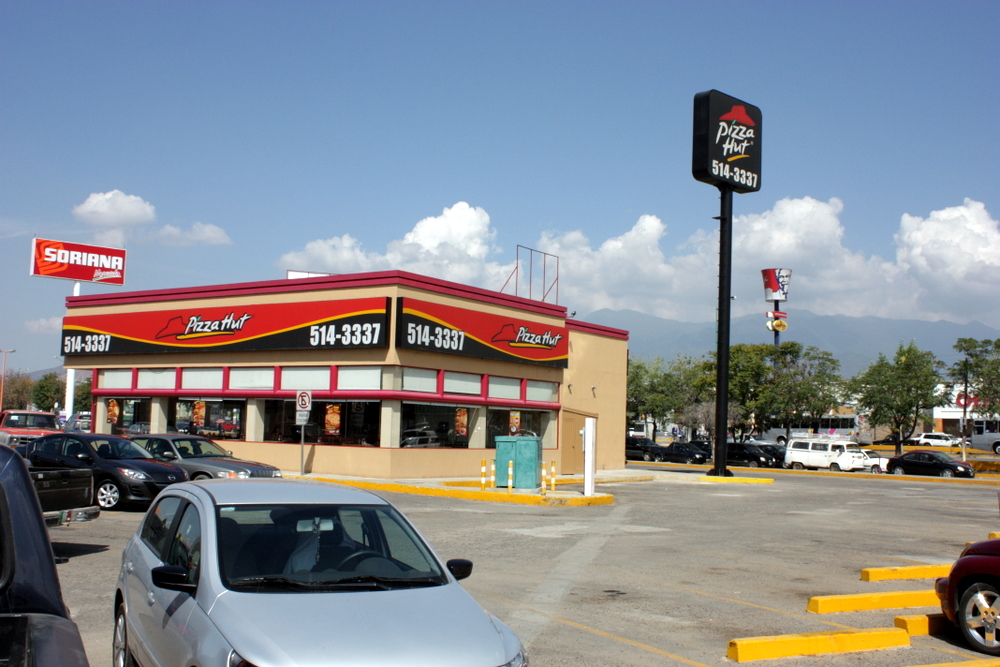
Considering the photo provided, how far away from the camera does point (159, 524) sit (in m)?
6.24

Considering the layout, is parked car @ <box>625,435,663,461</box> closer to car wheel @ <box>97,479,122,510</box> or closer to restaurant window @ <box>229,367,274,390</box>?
restaurant window @ <box>229,367,274,390</box>

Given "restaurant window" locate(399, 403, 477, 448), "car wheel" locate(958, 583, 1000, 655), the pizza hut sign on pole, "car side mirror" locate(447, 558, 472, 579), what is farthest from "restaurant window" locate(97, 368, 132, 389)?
"car wheel" locate(958, 583, 1000, 655)

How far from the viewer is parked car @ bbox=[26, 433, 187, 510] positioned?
16.8 metres

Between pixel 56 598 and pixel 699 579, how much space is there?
9.01 m

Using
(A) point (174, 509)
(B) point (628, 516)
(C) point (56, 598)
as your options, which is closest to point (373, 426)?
(B) point (628, 516)

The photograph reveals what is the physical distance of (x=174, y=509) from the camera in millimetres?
6023

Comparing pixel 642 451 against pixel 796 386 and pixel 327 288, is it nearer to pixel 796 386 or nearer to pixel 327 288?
pixel 796 386

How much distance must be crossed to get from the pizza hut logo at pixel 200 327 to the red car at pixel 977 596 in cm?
2560

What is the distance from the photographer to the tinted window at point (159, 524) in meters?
5.96

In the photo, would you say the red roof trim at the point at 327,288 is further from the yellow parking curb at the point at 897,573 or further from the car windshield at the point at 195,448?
the yellow parking curb at the point at 897,573

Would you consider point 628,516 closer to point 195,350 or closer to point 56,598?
point 56,598

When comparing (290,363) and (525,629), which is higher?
(290,363)

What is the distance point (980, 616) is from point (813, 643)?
1.73 meters

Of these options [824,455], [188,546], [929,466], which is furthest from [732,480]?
[188,546]
